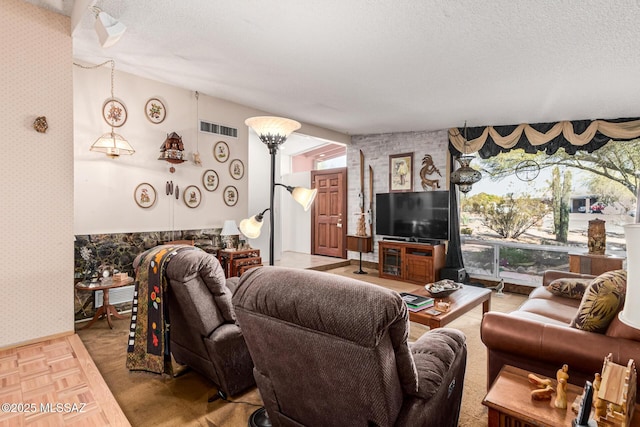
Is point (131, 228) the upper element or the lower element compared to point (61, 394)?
upper

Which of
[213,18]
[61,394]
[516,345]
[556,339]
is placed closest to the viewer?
[556,339]

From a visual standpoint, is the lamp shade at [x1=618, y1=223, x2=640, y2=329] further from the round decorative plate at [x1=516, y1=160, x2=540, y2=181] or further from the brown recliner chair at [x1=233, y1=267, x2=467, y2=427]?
the round decorative plate at [x1=516, y1=160, x2=540, y2=181]

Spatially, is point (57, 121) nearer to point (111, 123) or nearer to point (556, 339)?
point (111, 123)

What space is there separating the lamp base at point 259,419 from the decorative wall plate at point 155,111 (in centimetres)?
346

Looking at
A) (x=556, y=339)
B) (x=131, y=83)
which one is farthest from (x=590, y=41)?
(x=131, y=83)

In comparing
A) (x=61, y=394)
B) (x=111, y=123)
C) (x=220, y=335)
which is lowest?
(x=61, y=394)

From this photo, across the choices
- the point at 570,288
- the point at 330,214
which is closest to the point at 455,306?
the point at 570,288

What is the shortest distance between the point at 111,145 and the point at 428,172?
4.61 metres

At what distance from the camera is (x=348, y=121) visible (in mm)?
5348

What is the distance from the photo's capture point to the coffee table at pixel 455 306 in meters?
2.51

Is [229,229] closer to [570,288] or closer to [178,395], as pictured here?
[178,395]

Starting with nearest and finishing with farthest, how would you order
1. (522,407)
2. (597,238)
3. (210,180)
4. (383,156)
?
(522,407) → (597,238) → (210,180) → (383,156)

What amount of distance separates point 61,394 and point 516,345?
264 centimetres

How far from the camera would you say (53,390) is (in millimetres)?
1943
